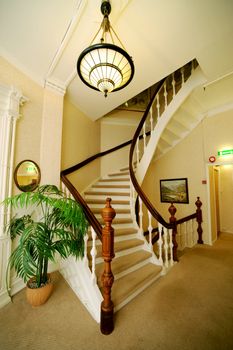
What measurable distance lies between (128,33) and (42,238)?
2.43 metres

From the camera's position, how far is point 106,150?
14.5ft

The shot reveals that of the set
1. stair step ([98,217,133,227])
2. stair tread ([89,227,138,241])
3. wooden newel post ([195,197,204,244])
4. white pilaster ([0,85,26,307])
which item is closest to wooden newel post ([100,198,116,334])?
stair tread ([89,227,138,241])

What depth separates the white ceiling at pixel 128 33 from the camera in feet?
4.94

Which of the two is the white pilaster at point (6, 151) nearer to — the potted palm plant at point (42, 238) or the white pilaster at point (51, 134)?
the potted palm plant at point (42, 238)

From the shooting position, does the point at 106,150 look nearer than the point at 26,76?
No

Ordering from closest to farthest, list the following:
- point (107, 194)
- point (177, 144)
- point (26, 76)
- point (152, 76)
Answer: point (26, 76) → point (152, 76) → point (107, 194) → point (177, 144)

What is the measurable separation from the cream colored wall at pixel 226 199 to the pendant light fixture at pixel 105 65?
492 centimetres

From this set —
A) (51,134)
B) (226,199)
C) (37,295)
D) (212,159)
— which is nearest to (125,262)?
(37,295)

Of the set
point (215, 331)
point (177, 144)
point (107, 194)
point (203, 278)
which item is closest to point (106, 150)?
point (107, 194)

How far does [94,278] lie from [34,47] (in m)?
2.83

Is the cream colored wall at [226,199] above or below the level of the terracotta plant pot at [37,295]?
above

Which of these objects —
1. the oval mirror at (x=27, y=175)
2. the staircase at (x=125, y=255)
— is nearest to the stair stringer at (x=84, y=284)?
the staircase at (x=125, y=255)

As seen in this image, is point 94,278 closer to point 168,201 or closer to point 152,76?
point 152,76

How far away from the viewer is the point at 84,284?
173 cm
